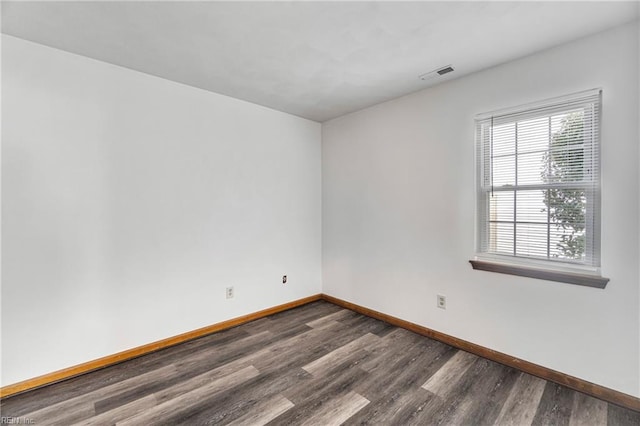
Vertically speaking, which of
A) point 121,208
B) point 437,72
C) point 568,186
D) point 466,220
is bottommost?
point 466,220

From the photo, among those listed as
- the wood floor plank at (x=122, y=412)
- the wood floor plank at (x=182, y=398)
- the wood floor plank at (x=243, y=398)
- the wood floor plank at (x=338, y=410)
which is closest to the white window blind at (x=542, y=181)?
the wood floor plank at (x=338, y=410)

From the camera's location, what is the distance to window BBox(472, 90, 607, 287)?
78.6 inches

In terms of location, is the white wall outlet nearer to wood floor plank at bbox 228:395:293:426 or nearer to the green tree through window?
the green tree through window

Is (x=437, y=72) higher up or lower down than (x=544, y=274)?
higher up

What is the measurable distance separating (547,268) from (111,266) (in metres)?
3.49

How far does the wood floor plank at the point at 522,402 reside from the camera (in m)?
1.75

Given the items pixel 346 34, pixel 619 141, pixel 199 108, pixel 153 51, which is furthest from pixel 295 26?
pixel 619 141

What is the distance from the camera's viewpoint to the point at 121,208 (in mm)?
2426

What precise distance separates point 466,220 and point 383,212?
912 millimetres

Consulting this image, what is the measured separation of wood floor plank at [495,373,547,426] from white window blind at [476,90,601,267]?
2.96 ft

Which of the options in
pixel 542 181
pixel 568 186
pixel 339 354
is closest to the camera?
pixel 568 186

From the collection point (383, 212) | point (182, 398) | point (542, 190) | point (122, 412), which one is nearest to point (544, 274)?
point (542, 190)

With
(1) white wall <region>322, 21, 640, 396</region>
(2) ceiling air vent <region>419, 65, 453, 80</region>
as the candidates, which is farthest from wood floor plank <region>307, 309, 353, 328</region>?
(2) ceiling air vent <region>419, 65, 453, 80</region>

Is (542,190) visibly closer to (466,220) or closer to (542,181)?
(542,181)
